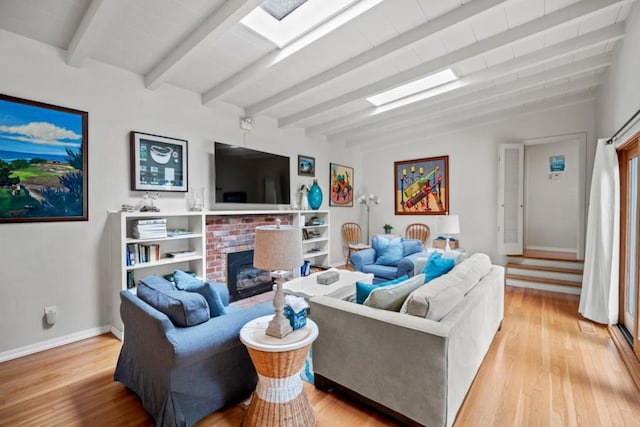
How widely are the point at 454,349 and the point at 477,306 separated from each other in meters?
0.54

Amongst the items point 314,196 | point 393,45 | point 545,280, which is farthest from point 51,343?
point 545,280

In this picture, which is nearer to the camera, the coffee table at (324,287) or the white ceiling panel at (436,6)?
the white ceiling panel at (436,6)

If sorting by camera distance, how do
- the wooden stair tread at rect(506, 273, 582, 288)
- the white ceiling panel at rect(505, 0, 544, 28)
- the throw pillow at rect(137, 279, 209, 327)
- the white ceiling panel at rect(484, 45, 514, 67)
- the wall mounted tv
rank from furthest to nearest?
the wooden stair tread at rect(506, 273, 582, 288)
the wall mounted tv
the white ceiling panel at rect(484, 45, 514, 67)
the white ceiling panel at rect(505, 0, 544, 28)
the throw pillow at rect(137, 279, 209, 327)

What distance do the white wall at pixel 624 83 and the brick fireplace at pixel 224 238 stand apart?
4.08 m

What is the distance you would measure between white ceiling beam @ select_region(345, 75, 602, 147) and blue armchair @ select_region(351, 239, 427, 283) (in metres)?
2.33

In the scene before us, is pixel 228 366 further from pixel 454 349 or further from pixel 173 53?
pixel 173 53

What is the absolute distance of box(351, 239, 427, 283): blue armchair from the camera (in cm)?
395

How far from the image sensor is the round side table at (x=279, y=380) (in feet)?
4.90

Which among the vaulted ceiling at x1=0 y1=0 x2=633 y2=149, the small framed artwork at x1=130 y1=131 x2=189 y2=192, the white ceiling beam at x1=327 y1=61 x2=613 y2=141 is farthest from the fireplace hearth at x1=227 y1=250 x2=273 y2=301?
the white ceiling beam at x1=327 y1=61 x2=613 y2=141

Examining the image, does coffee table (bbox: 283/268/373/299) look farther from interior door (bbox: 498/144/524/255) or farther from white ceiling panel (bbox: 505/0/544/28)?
interior door (bbox: 498/144/524/255)

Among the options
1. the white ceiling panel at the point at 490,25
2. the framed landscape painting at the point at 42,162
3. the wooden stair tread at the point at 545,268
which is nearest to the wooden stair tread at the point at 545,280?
the wooden stair tread at the point at 545,268

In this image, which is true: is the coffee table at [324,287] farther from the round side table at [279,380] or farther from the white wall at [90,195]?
the white wall at [90,195]

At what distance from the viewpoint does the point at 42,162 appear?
2.56 meters

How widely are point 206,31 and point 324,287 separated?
2590mm
